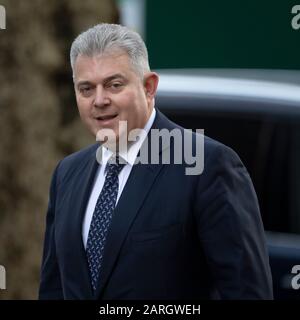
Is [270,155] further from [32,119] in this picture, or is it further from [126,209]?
[126,209]

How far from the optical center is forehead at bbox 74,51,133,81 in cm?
301

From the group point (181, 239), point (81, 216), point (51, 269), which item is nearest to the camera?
point (181, 239)

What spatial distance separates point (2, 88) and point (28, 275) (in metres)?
0.98

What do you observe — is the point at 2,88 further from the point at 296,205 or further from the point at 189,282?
the point at 189,282

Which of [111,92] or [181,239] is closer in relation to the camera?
[181,239]

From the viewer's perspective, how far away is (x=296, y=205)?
483cm

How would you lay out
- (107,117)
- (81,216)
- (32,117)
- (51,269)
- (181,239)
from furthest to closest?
(32,117) < (51,269) < (81,216) < (107,117) < (181,239)

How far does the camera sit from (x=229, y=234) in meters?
2.91

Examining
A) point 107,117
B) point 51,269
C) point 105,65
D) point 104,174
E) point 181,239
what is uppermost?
point 105,65

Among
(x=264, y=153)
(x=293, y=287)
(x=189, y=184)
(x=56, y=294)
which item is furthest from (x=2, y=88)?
(x=189, y=184)

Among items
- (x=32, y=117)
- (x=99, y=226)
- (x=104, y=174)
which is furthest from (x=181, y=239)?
(x=32, y=117)

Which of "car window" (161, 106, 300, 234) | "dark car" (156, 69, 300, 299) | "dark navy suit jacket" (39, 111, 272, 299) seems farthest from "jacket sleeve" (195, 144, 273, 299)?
"car window" (161, 106, 300, 234)

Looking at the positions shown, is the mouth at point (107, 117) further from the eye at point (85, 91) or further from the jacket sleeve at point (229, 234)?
the jacket sleeve at point (229, 234)

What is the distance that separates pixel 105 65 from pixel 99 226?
0.47 m
